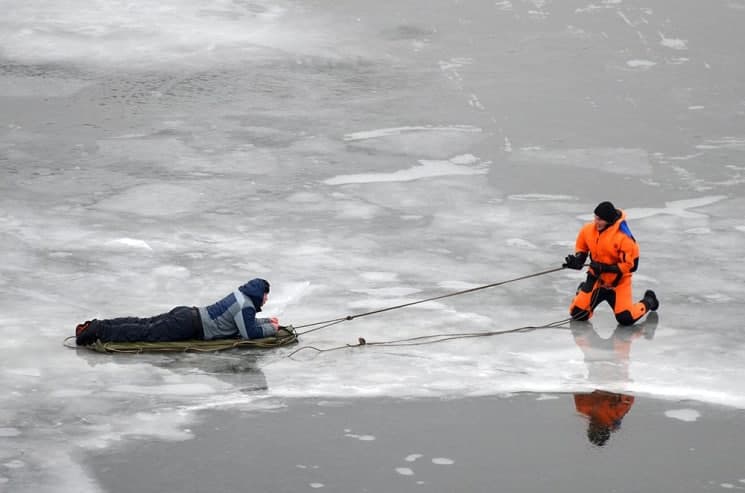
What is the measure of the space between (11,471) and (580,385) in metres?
4.20

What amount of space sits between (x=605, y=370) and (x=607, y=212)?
1.52 metres

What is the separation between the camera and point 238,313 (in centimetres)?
973

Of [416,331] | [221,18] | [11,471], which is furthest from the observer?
[221,18]

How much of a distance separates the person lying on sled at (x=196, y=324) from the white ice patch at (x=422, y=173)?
204 inches

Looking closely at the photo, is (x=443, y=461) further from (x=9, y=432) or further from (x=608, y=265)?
(x=608, y=265)

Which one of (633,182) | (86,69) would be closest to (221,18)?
(86,69)

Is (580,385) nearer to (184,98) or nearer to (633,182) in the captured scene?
(633,182)

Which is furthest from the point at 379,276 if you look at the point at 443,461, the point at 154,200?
the point at 443,461

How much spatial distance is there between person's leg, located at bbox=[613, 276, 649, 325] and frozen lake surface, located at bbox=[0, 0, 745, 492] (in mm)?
174

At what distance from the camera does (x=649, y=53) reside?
19.6 meters

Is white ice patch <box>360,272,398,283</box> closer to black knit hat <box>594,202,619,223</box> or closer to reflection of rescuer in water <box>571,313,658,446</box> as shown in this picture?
reflection of rescuer in water <box>571,313,658,446</box>

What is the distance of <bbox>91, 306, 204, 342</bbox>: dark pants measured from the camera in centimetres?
960

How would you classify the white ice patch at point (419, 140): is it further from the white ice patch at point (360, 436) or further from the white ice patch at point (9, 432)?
the white ice patch at point (9, 432)

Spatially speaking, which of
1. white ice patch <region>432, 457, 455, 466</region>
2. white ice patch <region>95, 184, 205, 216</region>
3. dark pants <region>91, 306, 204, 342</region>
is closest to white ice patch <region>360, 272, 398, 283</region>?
dark pants <region>91, 306, 204, 342</region>
